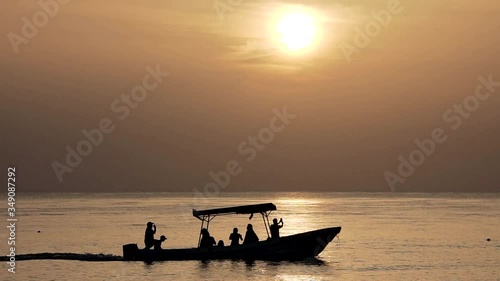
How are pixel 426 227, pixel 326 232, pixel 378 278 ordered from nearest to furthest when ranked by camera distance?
pixel 378 278
pixel 326 232
pixel 426 227

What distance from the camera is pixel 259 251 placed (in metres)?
41.8

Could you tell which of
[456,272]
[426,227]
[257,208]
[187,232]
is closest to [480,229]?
[426,227]

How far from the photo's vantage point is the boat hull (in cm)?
4172

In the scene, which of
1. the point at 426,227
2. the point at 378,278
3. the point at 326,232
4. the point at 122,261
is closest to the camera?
the point at 378,278

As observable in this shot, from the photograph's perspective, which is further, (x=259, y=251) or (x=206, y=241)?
(x=206, y=241)

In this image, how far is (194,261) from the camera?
4466 centimetres

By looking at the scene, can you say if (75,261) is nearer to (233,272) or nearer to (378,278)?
(233,272)

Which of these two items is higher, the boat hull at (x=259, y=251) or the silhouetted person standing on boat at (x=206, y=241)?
the silhouetted person standing on boat at (x=206, y=241)

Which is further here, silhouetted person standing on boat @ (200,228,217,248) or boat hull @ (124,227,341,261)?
silhouetted person standing on boat @ (200,228,217,248)

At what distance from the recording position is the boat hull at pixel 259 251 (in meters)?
41.7

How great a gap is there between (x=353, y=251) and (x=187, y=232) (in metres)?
25.2

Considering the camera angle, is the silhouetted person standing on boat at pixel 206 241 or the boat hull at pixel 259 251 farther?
the silhouetted person standing on boat at pixel 206 241

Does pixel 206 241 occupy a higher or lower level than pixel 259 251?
higher

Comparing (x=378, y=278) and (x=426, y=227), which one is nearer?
(x=378, y=278)
